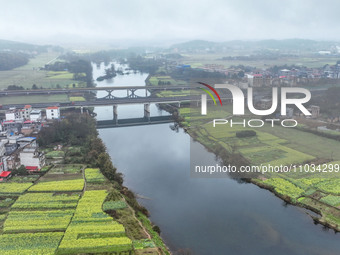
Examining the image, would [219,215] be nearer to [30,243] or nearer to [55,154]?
[30,243]

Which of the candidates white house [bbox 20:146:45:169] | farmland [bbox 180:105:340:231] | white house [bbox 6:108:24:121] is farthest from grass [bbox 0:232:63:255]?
white house [bbox 6:108:24:121]

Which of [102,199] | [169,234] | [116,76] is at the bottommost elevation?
[169,234]

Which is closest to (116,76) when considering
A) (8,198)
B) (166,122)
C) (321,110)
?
(166,122)

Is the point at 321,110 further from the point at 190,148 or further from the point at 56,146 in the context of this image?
the point at 56,146

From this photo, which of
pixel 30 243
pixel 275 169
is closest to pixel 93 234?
pixel 30 243

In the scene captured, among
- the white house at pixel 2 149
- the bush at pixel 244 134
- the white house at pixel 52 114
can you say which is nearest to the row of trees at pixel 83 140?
the white house at pixel 52 114

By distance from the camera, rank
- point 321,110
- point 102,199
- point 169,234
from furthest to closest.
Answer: point 321,110 < point 102,199 < point 169,234
